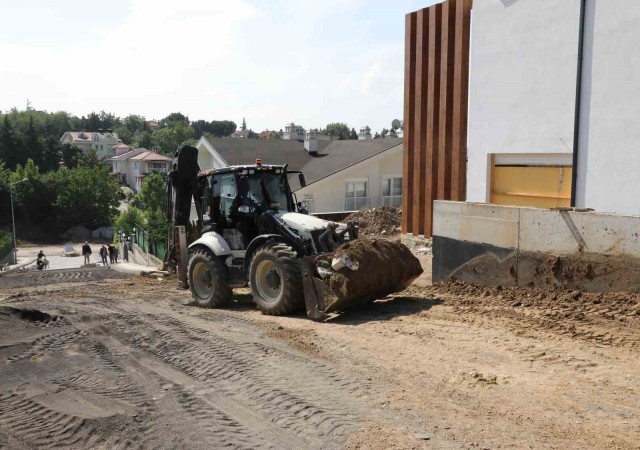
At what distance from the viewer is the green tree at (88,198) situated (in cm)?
6341

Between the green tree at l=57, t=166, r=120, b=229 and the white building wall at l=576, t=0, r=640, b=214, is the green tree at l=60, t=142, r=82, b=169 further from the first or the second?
the white building wall at l=576, t=0, r=640, b=214

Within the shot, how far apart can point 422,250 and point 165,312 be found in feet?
24.8

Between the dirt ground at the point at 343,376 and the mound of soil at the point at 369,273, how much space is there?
35cm

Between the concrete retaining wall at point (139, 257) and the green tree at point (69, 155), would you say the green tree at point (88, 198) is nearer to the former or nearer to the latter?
Result: the green tree at point (69, 155)

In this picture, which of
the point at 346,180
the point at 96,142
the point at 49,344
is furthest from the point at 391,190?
the point at 96,142

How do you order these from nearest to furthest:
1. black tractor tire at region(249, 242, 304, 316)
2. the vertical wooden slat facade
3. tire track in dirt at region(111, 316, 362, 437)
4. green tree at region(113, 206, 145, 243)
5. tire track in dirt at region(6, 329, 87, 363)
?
tire track in dirt at region(111, 316, 362, 437) < tire track in dirt at region(6, 329, 87, 363) < black tractor tire at region(249, 242, 304, 316) < the vertical wooden slat facade < green tree at region(113, 206, 145, 243)

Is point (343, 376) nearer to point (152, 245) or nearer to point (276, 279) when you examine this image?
point (276, 279)

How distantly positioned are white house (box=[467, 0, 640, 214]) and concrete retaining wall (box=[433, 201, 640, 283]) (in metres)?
2.67

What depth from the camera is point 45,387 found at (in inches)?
274

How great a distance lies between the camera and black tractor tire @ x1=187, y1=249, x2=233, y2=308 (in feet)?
36.9

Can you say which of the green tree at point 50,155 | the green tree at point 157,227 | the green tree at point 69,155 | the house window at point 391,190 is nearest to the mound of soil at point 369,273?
the house window at point 391,190

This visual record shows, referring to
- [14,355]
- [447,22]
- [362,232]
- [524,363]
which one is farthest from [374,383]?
[362,232]

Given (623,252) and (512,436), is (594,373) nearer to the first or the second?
(512,436)

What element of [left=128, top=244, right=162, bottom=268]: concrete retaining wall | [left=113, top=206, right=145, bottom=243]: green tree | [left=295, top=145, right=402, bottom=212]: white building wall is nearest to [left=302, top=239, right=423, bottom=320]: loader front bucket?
[left=295, top=145, right=402, bottom=212]: white building wall
